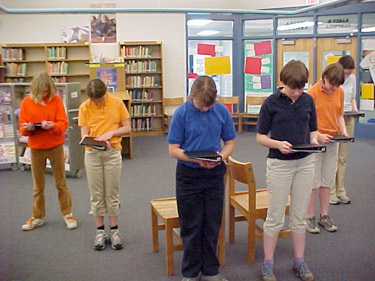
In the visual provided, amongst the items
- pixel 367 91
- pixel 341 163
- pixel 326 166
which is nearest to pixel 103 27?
pixel 367 91

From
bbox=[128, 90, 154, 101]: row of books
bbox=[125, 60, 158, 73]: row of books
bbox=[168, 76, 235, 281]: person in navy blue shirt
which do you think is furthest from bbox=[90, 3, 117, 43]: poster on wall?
bbox=[168, 76, 235, 281]: person in navy blue shirt

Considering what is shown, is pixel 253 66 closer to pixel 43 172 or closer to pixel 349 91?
pixel 349 91

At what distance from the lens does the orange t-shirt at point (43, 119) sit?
4.02 m

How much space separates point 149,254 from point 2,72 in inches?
291

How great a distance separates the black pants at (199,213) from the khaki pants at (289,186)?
0.36 m

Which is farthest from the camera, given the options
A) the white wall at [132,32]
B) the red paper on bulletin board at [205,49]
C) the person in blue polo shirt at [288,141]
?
the white wall at [132,32]

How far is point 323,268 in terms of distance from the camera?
3.36 metres

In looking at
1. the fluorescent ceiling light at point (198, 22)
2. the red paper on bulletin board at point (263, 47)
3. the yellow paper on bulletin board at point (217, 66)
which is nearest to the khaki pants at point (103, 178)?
the yellow paper on bulletin board at point (217, 66)

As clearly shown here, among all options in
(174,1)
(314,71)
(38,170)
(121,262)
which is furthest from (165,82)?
(121,262)

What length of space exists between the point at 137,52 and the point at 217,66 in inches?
139

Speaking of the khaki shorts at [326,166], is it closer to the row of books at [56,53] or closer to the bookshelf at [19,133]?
the bookshelf at [19,133]

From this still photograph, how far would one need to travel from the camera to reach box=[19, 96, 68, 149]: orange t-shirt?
402cm

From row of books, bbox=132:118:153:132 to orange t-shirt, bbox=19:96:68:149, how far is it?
5907mm

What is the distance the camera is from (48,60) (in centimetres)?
969
